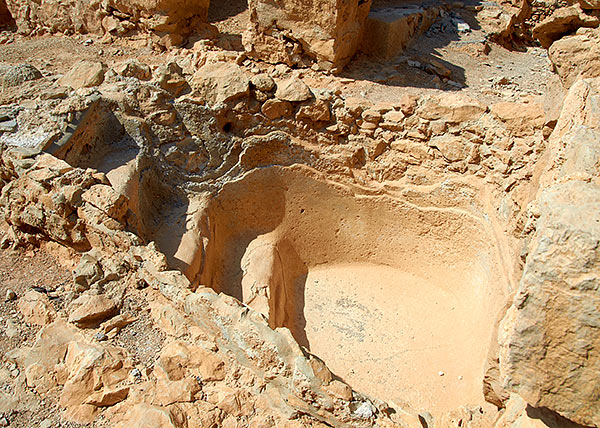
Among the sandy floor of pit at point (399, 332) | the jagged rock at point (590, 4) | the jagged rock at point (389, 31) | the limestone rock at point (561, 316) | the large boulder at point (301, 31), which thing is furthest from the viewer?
the jagged rock at point (389, 31)

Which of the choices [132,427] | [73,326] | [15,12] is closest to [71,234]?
[73,326]

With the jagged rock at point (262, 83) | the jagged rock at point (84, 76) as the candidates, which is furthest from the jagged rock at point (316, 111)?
the jagged rock at point (84, 76)

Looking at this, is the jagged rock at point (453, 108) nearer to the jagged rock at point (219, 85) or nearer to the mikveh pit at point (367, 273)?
the mikveh pit at point (367, 273)

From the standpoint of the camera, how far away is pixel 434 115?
4777 millimetres

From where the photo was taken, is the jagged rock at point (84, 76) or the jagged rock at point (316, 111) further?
the jagged rock at point (316, 111)

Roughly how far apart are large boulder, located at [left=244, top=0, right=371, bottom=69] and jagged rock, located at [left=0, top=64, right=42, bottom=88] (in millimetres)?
2429

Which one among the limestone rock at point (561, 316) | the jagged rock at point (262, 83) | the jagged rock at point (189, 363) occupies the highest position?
the limestone rock at point (561, 316)

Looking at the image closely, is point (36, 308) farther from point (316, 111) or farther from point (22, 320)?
point (316, 111)

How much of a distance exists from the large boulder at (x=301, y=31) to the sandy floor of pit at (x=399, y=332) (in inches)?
102

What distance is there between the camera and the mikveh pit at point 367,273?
4.33 meters

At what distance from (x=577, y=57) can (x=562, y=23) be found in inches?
30.0

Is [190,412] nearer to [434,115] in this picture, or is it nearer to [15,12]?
[434,115]

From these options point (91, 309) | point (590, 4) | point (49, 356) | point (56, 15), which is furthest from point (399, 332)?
point (56, 15)

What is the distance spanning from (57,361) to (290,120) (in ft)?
10.4
